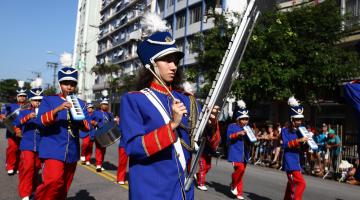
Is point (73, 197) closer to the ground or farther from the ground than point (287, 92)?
closer to the ground

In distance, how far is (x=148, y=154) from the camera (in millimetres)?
2762

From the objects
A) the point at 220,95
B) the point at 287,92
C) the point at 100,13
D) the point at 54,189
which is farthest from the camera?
the point at 100,13

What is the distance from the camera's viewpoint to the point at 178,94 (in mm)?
3258

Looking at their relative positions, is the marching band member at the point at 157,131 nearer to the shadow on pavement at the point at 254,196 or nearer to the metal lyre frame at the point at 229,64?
the metal lyre frame at the point at 229,64

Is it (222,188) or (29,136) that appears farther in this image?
(222,188)

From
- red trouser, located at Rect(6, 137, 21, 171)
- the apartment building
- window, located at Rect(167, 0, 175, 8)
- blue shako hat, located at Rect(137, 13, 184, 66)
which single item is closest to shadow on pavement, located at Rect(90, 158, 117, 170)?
red trouser, located at Rect(6, 137, 21, 171)

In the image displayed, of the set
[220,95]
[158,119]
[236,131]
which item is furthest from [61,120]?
[236,131]

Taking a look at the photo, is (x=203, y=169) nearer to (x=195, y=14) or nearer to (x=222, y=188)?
(x=222, y=188)

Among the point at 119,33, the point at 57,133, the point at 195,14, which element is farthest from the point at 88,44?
the point at 57,133

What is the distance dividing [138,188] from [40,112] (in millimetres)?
3208

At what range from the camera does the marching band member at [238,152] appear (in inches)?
356

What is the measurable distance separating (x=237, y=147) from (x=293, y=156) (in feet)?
6.05

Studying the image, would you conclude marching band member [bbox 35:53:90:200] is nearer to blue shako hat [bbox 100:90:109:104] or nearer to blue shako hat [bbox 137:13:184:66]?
blue shako hat [bbox 137:13:184:66]

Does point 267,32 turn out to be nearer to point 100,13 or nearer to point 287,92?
point 287,92
